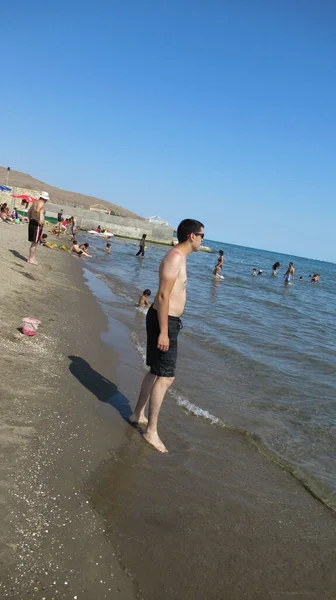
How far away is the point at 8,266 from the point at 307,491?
7.81 meters

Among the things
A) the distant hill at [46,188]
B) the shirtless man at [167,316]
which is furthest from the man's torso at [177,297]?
the distant hill at [46,188]

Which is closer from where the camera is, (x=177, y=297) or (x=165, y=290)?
(x=165, y=290)

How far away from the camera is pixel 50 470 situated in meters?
2.71

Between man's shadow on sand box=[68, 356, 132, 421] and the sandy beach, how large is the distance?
2 centimetres

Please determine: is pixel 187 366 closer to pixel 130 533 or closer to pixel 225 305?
pixel 130 533

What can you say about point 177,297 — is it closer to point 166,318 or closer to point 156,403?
point 166,318

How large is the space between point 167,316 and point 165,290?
23 cm

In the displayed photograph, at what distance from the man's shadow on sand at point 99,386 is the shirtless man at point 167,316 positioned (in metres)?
0.58

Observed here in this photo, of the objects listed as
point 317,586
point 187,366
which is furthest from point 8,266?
point 317,586

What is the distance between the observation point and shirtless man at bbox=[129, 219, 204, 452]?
3473 millimetres

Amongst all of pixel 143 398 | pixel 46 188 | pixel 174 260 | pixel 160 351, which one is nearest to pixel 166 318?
pixel 160 351

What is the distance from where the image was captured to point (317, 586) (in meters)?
2.46

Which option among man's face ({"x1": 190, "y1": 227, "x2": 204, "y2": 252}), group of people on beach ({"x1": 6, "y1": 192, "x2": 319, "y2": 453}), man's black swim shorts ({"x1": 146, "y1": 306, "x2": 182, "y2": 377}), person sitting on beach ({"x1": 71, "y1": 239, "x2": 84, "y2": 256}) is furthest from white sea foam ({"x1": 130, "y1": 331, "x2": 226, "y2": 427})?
person sitting on beach ({"x1": 71, "y1": 239, "x2": 84, "y2": 256})

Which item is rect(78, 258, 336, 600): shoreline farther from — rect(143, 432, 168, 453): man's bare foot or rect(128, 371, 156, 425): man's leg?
rect(128, 371, 156, 425): man's leg
